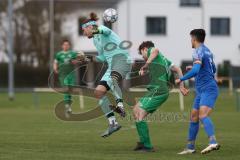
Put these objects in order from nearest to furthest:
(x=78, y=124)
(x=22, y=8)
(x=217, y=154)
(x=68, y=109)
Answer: (x=217, y=154) → (x=78, y=124) → (x=68, y=109) → (x=22, y=8)

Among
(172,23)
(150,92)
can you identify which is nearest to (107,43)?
(150,92)

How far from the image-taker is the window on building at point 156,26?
6638 centimetres

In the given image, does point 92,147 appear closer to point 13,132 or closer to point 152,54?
point 152,54

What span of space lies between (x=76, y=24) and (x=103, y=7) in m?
3.12

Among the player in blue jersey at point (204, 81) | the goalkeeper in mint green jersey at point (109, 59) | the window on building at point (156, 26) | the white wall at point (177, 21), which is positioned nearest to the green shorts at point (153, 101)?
the goalkeeper in mint green jersey at point (109, 59)

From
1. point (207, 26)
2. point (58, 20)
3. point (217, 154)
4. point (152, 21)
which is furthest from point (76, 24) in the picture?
point (217, 154)

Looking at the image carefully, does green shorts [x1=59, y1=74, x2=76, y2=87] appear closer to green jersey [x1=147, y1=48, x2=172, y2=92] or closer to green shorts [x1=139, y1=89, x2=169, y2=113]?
green jersey [x1=147, y1=48, x2=172, y2=92]

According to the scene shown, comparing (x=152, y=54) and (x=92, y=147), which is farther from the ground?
(x=152, y=54)

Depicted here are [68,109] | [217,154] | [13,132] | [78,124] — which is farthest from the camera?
[68,109]

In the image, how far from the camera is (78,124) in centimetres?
1950

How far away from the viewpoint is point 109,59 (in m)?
13.8

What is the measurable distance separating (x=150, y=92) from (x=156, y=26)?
54.0 meters

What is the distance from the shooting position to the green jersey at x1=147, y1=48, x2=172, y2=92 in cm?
1251

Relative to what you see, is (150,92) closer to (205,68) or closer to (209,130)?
(205,68)
